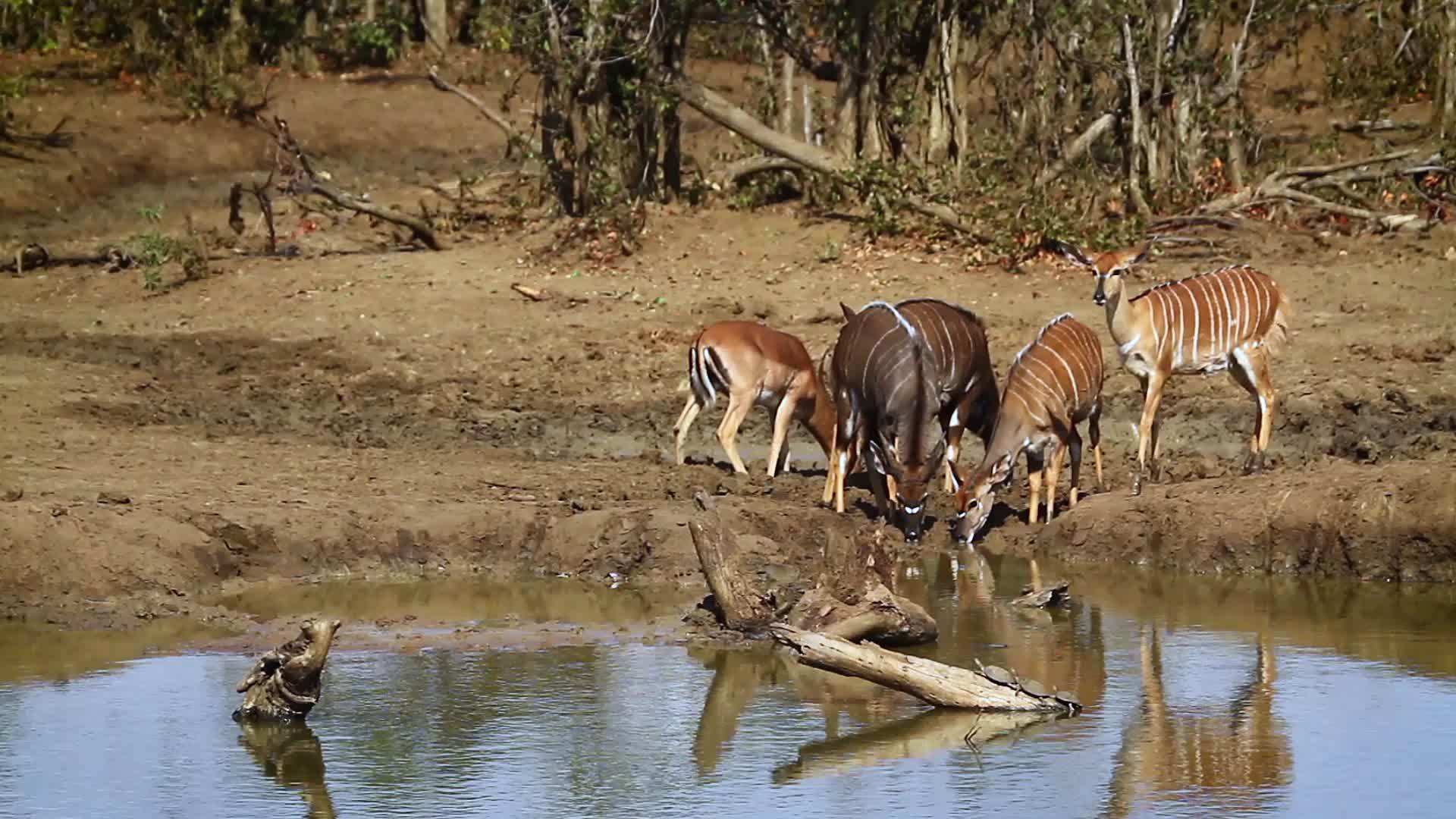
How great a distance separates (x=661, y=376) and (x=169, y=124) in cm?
1082

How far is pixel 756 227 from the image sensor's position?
18.5 m

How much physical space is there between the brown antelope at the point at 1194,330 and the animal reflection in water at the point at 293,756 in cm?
594

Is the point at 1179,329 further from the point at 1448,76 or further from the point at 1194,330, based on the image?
the point at 1448,76

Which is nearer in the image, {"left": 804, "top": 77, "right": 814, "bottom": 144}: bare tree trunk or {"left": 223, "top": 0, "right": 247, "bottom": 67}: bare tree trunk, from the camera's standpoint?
{"left": 804, "top": 77, "right": 814, "bottom": 144}: bare tree trunk

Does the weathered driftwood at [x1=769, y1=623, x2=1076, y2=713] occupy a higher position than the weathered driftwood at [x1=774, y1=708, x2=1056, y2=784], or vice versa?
the weathered driftwood at [x1=769, y1=623, x2=1076, y2=713]

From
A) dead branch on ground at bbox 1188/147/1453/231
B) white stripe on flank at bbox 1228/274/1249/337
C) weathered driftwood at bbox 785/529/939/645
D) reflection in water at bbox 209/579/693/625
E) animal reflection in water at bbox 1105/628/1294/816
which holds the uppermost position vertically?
dead branch on ground at bbox 1188/147/1453/231

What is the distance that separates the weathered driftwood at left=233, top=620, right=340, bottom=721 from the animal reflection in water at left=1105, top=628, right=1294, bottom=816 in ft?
9.79

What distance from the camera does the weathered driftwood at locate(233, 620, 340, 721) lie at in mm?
8406

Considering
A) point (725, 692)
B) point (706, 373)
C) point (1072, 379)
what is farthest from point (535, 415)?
point (725, 692)

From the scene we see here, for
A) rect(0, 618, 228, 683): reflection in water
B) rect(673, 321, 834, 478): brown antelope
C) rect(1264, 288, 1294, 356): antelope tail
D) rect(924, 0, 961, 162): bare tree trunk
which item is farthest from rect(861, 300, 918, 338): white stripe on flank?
rect(924, 0, 961, 162): bare tree trunk

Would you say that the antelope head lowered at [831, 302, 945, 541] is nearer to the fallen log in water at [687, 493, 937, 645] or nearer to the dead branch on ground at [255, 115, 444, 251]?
the fallen log in water at [687, 493, 937, 645]

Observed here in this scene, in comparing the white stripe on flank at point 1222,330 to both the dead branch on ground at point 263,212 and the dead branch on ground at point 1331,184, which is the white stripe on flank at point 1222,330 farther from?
the dead branch on ground at point 263,212

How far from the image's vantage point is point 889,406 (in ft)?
41.1

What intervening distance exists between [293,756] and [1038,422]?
556 cm
